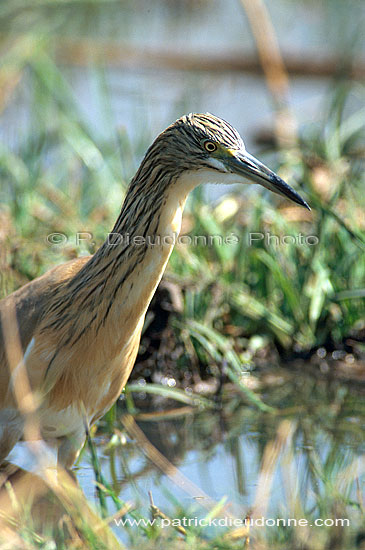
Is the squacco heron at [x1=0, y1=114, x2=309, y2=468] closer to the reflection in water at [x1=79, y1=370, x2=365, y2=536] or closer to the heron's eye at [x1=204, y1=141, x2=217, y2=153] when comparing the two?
the heron's eye at [x1=204, y1=141, x2=217, y2=153]

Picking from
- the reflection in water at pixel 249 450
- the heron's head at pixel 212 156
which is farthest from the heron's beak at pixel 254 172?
the reflection in water at pixel 249 450

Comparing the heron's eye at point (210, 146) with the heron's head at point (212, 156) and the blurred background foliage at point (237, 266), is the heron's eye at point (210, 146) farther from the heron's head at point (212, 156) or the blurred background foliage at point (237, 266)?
the blurred background foliage at point (237, 266)

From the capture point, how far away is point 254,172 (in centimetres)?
331

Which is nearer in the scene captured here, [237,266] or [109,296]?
[109,296]

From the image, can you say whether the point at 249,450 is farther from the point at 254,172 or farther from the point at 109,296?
the point at 254,172

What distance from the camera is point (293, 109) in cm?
923

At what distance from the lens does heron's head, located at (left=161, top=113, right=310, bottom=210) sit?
130 inches

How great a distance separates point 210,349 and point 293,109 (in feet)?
16.8

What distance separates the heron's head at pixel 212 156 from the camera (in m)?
3.29

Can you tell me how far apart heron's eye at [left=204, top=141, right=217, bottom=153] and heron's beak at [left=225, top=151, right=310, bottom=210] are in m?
0.07

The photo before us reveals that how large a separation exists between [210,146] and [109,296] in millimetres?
780

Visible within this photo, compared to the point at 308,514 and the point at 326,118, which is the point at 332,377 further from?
the point at 326,118

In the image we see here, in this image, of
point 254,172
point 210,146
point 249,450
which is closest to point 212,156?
point 210,146

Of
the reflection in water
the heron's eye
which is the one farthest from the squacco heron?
the reflection in water
